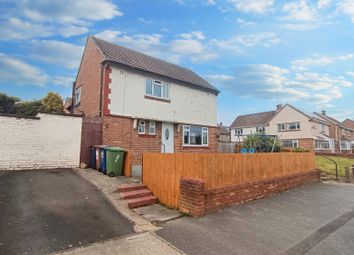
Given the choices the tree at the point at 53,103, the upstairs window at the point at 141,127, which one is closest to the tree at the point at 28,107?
the tree at the point at 53,103

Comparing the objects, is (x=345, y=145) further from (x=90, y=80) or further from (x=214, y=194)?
(x=214, y=194)

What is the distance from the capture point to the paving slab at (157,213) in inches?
267

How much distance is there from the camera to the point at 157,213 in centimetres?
725

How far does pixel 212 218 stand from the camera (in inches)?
271

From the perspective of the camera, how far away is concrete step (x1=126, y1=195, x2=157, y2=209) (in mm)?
7630

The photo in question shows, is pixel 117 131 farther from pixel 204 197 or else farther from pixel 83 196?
pixel 204 197

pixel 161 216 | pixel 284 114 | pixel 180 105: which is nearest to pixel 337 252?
pixel 161 216

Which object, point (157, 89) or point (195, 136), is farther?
point (195, 136)

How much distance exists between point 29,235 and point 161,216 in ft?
10.1

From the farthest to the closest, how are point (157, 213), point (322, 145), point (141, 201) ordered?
point (322, 145), point (141, 201), point (157, 213)

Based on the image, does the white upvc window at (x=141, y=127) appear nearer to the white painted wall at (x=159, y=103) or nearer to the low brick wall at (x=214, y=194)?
the white painted wall at (x=159, y=103)

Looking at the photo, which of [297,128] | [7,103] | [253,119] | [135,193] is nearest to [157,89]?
[135,193]

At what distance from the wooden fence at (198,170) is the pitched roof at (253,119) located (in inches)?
1610

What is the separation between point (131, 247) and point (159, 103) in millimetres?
11937
